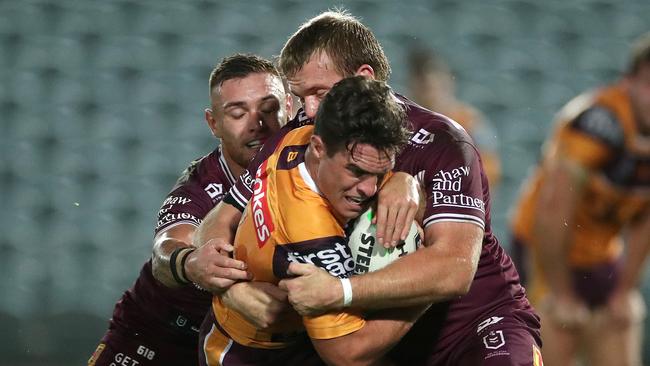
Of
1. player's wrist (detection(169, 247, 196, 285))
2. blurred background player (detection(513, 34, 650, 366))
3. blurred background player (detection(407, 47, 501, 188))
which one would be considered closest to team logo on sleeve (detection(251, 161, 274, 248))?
player's wrist (detection(169, 247, 196, 285))

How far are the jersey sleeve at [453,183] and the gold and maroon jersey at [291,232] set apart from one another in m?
0.35

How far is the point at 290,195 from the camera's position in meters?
3.47

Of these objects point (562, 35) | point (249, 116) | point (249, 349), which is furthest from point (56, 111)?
point (249, 349)

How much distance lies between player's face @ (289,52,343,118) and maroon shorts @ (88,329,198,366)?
157cm

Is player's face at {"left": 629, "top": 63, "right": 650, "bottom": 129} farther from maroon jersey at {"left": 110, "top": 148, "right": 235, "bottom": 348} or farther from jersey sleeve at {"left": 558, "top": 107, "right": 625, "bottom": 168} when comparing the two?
maroon jersey at {"left": 110, "top": 148, "right": 235, "bottom": 348}

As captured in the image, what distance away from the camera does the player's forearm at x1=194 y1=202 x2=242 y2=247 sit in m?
3.84

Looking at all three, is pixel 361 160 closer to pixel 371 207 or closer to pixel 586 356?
pixel 371 207

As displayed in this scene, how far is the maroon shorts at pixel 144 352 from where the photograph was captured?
16.2 ft

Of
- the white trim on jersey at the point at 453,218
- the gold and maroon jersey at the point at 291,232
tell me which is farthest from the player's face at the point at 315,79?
the white trim on jersey at the point at 453,218

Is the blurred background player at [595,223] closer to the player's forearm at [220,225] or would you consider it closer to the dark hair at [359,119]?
the player's forearm at [220,225]

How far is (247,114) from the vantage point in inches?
177

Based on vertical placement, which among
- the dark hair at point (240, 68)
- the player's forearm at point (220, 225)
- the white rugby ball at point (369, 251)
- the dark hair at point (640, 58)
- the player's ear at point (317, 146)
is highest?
the dark hair at point (240, 68)

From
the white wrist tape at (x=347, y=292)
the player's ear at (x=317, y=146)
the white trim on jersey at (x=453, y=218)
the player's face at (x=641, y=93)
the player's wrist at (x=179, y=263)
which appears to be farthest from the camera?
the player's face at (x=641, y=93)

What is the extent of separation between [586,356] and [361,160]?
4.77 metres
